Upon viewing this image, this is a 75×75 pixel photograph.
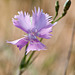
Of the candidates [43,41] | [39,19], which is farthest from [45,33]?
[43,41]

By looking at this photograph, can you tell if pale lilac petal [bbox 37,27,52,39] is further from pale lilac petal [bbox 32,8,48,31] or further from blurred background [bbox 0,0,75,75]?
blurred background [bbox 0,0,75,75]

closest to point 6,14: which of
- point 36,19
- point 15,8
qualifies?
point 15,8

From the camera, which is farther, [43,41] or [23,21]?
[43,41]

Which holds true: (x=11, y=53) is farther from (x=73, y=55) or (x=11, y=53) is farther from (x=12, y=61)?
(x=73, y=55)

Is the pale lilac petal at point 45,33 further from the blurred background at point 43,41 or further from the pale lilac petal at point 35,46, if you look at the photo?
the blurred background at point 43,41

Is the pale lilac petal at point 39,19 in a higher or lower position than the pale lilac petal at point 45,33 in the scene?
higher

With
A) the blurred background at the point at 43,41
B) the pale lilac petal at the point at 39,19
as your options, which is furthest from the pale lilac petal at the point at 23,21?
the blurred background at the point at 43,41

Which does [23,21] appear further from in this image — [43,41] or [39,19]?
[43,41]

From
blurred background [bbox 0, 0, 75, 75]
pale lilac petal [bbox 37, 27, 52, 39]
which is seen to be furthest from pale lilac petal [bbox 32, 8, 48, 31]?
blurred background [bbox 0, 0, 75, 75]

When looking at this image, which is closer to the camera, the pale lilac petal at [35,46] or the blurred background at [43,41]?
the pale lilac petal at [35,46]

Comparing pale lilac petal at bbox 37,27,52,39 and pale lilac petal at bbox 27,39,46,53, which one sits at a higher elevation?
pale lilac petal at bbox 37,27,52,39
